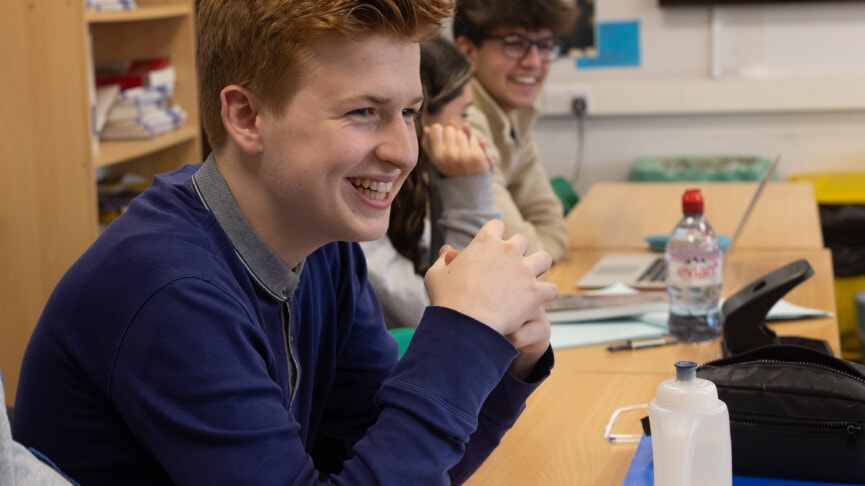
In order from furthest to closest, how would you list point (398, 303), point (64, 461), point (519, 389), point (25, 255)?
point (25, 255) < point (398, 303) < point (519, 389) < point (64, 461)

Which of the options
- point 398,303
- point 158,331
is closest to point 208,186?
point 158,331

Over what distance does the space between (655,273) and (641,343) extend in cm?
52

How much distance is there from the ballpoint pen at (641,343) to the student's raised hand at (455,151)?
488 mm

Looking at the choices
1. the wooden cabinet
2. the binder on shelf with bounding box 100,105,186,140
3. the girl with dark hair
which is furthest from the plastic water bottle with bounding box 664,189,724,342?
the binder on shelf with bounding box 100,105,186,140

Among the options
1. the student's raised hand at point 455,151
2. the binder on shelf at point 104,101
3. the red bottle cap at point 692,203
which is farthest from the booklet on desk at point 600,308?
the binder on shelf at point 104,101

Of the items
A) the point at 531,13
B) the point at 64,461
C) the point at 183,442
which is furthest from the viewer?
the point at 531,13

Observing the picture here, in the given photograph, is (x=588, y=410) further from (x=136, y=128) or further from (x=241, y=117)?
(x=136, y=128)

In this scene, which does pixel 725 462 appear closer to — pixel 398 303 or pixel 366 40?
→ pixel 366 40

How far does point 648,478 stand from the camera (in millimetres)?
1207

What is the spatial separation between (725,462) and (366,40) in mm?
522

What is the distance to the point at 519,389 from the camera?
1.15 metres

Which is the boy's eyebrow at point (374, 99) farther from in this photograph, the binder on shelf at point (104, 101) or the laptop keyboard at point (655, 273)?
the binder on shelf at point (104, 101)

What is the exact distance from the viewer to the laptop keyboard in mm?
2240

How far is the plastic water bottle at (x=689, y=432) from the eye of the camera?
3.30ft
